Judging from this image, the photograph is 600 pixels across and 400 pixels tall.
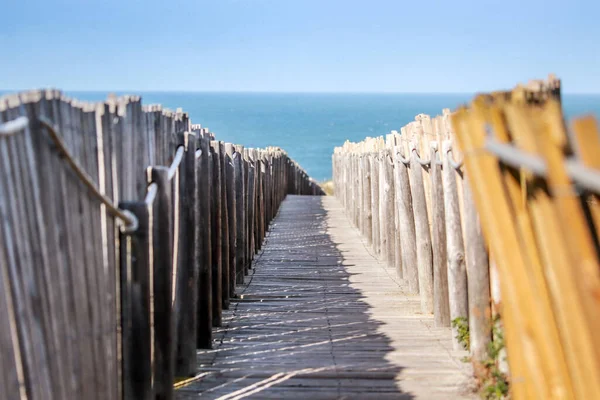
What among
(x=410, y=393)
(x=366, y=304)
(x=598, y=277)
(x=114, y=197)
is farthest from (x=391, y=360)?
(x=598, y=277)

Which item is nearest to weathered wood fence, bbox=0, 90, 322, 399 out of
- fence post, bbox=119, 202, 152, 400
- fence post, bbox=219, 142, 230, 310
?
fence post, bbox=119, 202, 152, 400

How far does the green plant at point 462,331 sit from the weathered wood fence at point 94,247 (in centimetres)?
191

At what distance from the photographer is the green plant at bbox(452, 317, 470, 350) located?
580 cm

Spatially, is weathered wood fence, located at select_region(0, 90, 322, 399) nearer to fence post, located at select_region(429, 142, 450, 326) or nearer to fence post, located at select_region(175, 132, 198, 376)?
fence post, located at select_region(175, 132, 198, 376)

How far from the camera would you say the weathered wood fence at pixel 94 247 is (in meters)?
2.85

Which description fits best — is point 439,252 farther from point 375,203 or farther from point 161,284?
point 375,203

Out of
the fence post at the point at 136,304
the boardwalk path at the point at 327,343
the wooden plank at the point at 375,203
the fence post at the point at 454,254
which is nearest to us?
the fence post at the point at 136,304

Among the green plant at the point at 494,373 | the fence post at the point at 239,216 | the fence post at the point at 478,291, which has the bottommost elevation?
the green plant at the point at 494,373

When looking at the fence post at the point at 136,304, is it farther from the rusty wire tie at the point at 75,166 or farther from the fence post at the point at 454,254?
the fence post at the point at 454,254

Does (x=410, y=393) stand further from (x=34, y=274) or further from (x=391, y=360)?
(x=34, y=274)

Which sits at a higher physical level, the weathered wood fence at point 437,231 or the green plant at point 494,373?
the weathered wood fence at point 437,231

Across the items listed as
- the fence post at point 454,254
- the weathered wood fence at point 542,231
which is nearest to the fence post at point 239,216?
the fence post at point 454,254

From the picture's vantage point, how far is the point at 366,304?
7.75m

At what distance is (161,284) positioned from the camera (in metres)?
4.43
